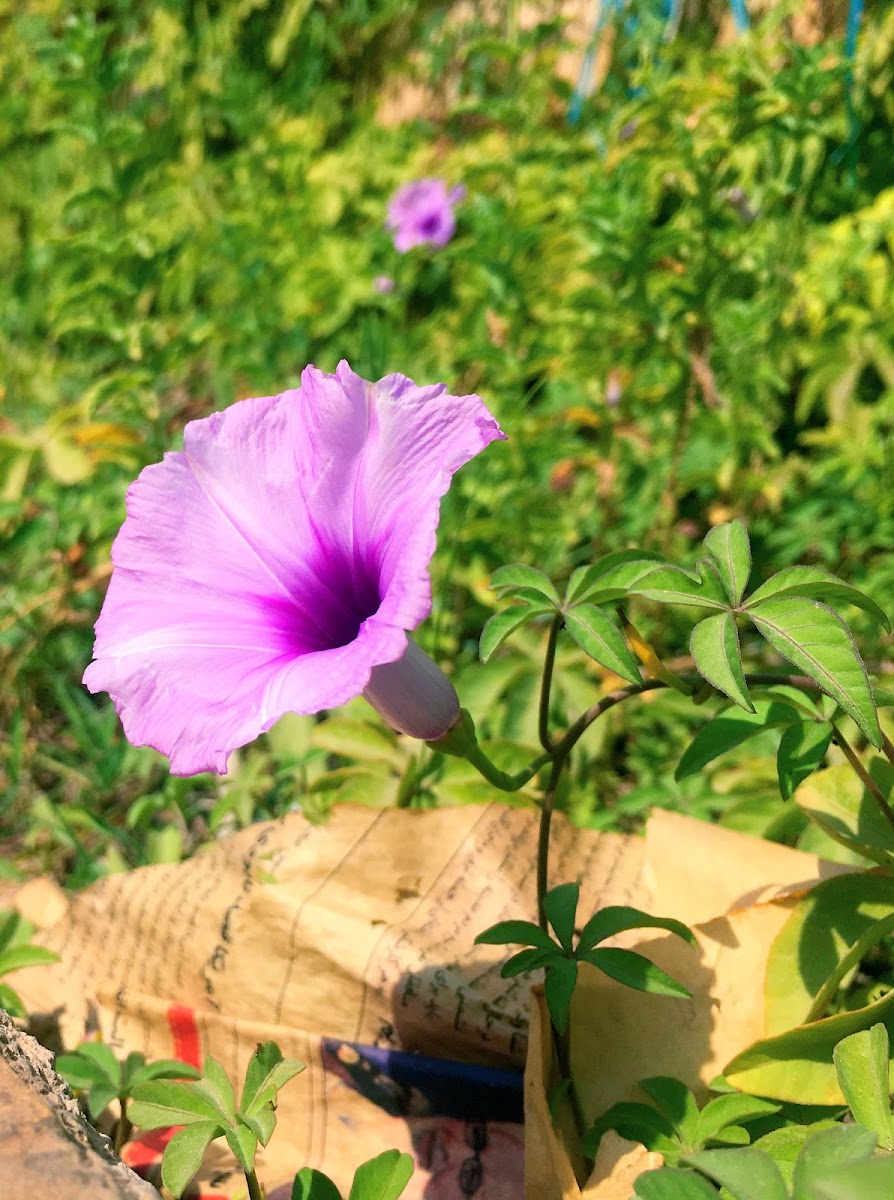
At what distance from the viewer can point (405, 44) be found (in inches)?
202

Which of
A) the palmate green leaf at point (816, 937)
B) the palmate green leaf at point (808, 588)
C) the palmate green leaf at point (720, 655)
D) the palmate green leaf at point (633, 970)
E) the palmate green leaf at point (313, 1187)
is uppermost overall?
the palmate green leaf at point (808, 588)

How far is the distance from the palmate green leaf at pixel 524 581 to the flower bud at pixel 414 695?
11 centimetres

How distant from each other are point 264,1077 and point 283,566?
0.49 metres

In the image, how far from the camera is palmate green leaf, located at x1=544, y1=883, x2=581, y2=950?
1.09m

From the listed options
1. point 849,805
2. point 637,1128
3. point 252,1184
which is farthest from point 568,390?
point 252,1184

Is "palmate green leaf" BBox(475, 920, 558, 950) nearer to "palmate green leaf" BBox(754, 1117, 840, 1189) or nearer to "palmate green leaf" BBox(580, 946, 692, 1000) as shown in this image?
"palmate green leaf" BBox(580, 946, 692, 1000)

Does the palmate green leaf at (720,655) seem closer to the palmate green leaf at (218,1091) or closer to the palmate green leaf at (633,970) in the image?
the palmate green leaf at (633,970)

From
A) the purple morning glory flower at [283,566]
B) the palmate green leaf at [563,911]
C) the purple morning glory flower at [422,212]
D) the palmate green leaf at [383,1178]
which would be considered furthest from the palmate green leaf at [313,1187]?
the purple morning glory flower at [422,212]

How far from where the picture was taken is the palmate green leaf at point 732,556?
99 cm

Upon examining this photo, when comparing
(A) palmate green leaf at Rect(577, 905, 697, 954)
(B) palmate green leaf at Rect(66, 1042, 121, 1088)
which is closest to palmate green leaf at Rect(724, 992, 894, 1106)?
(A) palmate green leaf at Rect(577, 905, 697, 954)

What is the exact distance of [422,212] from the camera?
4012 mm

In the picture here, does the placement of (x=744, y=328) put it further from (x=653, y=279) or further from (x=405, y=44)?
(x=405, y=44)

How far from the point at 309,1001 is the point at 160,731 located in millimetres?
538

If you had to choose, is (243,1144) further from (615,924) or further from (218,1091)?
(615,924)
